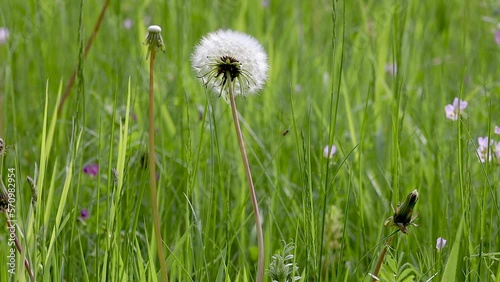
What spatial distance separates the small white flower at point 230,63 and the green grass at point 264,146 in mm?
94

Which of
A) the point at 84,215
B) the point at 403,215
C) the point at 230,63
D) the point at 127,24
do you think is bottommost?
the point at 84,215

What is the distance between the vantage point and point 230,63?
1.27 m

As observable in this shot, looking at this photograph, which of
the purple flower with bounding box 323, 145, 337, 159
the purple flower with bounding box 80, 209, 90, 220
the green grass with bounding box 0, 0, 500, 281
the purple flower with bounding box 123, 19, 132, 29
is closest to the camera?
the purple flower with bounding box 323, 145, 337, 159

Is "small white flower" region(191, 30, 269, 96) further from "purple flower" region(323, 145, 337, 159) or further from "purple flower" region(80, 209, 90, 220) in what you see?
"purple flower" region(80, 209, 90, 220)

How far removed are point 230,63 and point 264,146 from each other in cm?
135

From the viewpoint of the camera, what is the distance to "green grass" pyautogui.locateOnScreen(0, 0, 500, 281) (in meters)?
1.51

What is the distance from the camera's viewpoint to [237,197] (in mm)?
2283

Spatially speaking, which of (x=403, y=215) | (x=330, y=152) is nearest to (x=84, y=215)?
(x=330, y=152)

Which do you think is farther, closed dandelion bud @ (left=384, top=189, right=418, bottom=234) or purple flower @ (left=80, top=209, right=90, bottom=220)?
purple flower @ (left=80, top=209, right=90, bottom=220)

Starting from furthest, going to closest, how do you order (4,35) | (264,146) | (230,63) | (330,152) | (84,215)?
(264,146)
(4,35)
(84,215)
(330,152)
(230,63)

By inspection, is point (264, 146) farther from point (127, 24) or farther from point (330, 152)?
point (127, 24)

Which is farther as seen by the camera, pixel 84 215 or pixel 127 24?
pixel 127 24

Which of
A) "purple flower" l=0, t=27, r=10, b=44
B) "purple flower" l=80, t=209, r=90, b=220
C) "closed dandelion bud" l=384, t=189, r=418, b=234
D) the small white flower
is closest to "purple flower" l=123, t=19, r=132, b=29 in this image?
"purple flower" l=0, t=27, r=10, b=44

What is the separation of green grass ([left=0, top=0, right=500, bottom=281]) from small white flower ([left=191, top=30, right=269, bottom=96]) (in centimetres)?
9
